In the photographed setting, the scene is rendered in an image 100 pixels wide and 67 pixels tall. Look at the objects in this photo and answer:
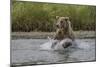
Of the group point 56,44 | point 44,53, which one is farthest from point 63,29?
point 44,53

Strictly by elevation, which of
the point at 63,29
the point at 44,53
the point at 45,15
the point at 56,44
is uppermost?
the point at 45,15

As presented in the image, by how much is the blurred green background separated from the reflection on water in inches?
7.2

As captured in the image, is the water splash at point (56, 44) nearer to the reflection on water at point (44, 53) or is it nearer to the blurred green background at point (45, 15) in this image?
the reflection on water at point (44, 53)

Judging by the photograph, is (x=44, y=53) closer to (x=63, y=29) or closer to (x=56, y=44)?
(x=56, y=44)

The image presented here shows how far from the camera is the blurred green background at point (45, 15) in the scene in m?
2.54

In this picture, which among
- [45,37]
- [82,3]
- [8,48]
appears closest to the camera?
[8,48]

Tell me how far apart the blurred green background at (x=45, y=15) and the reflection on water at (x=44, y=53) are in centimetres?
18

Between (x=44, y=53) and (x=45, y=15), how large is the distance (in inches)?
20.7

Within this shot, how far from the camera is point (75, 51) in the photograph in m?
2.79

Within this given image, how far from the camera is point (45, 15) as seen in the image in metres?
2.66

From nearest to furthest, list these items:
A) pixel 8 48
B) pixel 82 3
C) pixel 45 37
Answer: pixel 8 48 → pixel 45 37 → pixel 82 3

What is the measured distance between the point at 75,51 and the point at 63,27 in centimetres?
39
